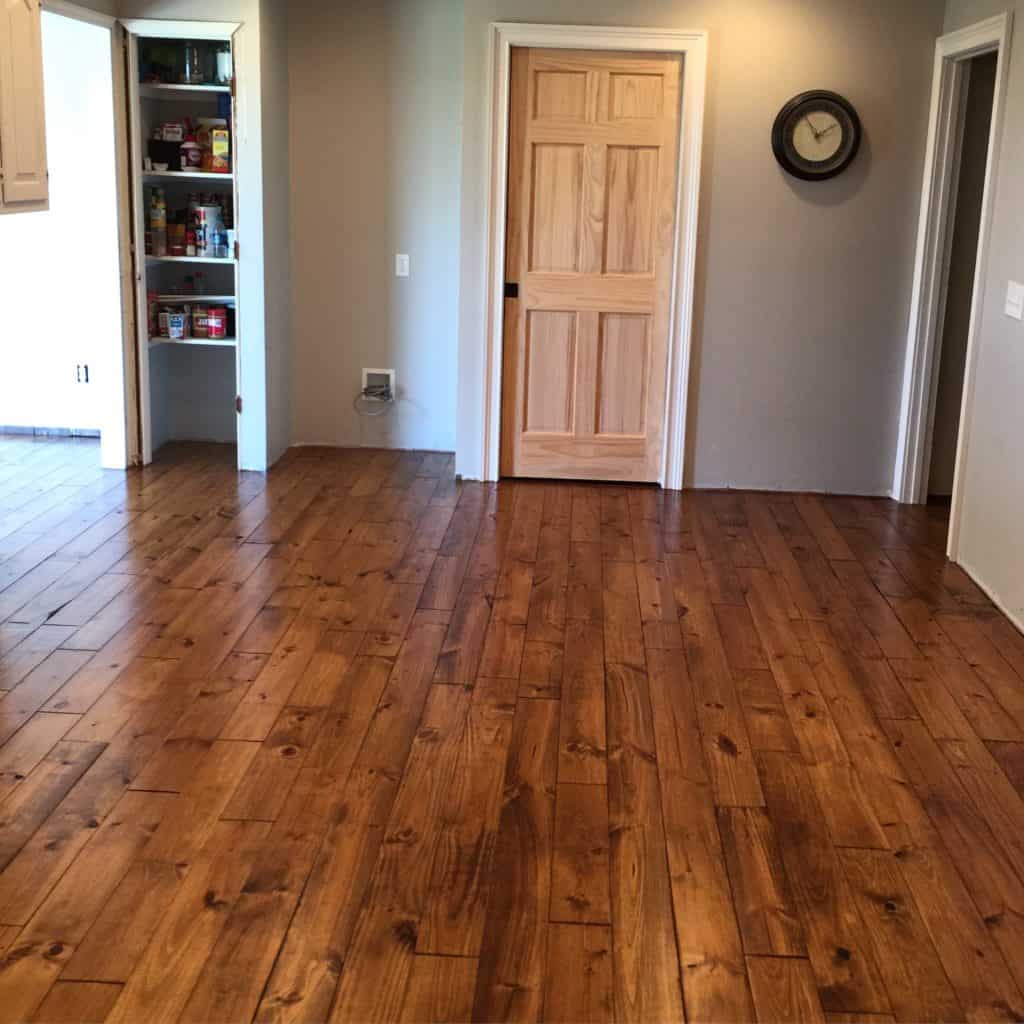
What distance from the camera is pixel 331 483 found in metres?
6.17

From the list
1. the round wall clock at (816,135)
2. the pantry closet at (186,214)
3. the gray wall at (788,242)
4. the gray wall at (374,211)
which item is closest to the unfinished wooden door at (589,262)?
the gray wall at (788,242)

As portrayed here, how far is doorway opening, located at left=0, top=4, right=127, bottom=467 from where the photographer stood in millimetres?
5898

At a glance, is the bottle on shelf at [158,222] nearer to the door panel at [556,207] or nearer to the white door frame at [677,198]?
the white door frame at [677,198]

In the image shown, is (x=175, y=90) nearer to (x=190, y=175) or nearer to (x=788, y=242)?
(x=190, y=175)

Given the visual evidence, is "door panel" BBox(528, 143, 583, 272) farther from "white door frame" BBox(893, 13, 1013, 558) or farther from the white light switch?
the white light switch

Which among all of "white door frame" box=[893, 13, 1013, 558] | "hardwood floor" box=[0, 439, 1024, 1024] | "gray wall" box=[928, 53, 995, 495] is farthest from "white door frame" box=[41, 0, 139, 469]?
"gray wall" box=[928, 53, 995, 495]

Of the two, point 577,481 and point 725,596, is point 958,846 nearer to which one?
point 725,596

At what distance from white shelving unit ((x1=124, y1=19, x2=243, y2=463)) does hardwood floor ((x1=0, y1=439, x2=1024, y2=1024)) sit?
47.4 inches

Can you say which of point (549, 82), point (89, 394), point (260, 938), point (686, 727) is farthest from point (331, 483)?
point (260, 938)

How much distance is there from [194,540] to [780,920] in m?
3.21

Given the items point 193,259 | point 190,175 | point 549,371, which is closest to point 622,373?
point 549,371

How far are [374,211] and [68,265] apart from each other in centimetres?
158

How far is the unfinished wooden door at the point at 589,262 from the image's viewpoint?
231 inches

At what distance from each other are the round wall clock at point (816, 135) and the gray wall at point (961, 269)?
521mm
